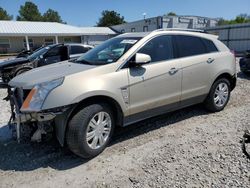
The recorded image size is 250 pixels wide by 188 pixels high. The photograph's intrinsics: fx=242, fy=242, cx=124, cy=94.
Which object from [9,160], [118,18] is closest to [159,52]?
[9,160]

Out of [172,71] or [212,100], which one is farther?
[212,100]

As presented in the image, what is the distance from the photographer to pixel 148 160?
137 inches

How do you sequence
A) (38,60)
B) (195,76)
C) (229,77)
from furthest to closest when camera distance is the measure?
(38,60) < (229,77) < (195,76)

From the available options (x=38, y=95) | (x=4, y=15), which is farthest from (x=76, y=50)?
(x=4, y=15)

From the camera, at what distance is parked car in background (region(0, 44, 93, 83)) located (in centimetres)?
897

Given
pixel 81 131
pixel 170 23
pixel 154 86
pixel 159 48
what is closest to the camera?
pixel 81 131

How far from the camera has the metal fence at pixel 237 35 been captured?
71.7ft

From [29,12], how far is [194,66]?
7822 centimetres

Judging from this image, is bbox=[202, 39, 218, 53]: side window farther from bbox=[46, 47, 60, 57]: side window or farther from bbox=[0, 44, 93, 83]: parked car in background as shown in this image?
bbox=[46, 47, 60, 57]: side window

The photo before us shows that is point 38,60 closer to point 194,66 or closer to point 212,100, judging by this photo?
point 194,66

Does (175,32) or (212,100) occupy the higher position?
(175,32)

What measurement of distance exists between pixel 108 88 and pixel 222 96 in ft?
9.92

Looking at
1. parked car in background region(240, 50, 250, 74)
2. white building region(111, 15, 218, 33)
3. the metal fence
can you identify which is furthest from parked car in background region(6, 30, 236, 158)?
white building region(111, 15, 218, 33)

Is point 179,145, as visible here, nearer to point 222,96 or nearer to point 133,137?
point 133,137
